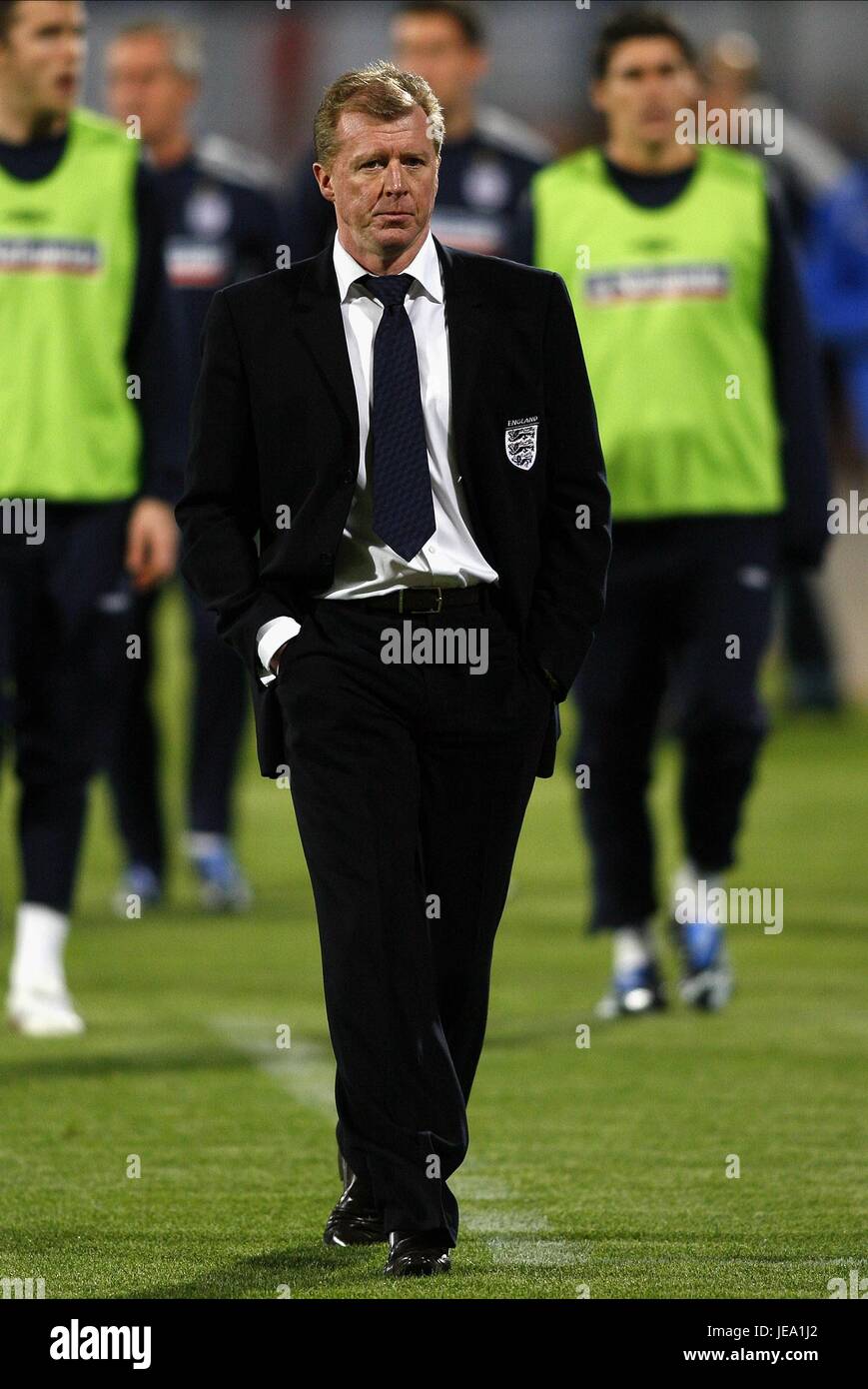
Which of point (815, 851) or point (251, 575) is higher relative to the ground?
point (251, 575)

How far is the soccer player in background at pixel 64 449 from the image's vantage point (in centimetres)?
817

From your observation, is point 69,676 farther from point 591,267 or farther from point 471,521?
point 471,521

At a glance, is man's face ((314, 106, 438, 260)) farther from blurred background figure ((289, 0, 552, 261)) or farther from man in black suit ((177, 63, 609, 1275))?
blurred background figure ((289, 0, 552, 261))

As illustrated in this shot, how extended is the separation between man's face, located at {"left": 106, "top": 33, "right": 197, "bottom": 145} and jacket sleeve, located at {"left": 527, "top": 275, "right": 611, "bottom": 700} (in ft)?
20.1

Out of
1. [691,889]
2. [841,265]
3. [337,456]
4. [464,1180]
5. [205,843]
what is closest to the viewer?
[337,456]

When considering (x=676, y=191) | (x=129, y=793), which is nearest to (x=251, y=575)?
(x=676, y=191)

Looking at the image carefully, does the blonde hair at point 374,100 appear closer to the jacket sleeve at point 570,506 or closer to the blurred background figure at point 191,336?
the jacket sleeve at point 570,506

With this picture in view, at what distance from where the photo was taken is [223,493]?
5.41 metres

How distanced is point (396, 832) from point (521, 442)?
69 cm

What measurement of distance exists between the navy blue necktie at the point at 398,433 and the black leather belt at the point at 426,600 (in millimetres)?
68

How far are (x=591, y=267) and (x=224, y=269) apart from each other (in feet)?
11.4

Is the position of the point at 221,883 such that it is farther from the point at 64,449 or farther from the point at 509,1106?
the point at 509,1106

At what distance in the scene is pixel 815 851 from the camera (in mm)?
12492

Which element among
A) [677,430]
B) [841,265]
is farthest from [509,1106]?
[841,265]
